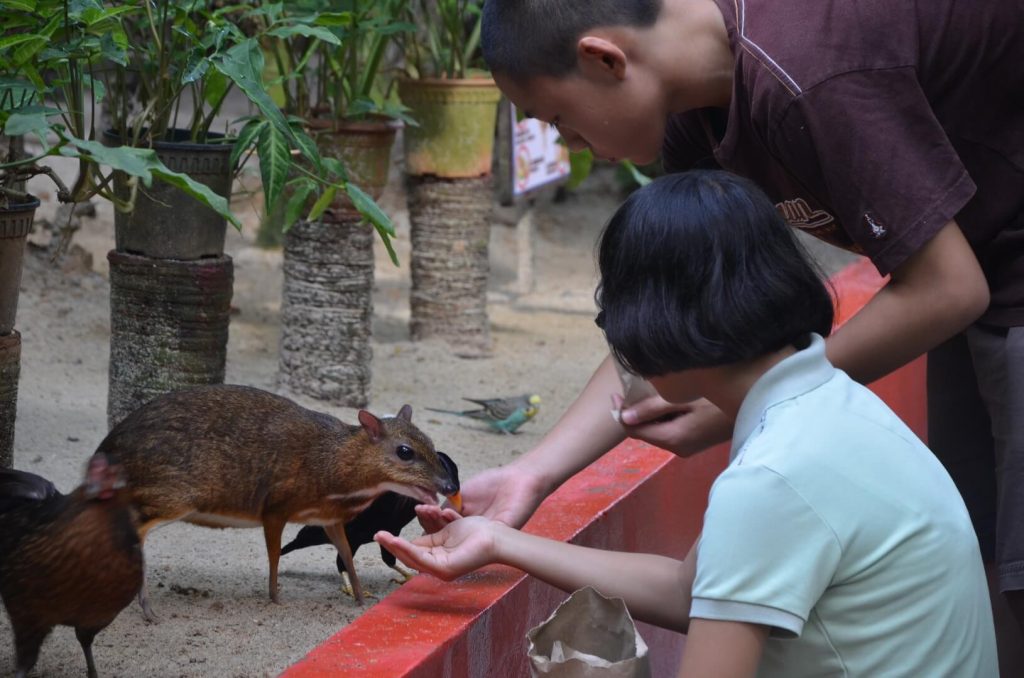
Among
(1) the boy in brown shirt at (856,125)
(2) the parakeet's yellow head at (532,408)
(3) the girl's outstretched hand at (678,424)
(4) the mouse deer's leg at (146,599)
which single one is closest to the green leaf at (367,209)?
(4) the mouse deer's leg at (146,599)

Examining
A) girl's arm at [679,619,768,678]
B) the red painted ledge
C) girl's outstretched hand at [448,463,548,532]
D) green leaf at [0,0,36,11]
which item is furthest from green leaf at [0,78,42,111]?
girl's arm at [679,619,768,678]

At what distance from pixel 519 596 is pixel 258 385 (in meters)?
3.18

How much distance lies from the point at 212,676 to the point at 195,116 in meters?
1.86

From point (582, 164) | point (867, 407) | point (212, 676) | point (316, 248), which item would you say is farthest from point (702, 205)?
point (582, 164)

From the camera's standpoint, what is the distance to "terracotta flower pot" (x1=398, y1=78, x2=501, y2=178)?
5910 mm

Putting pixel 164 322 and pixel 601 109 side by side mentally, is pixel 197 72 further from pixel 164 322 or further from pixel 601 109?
pixel 601 109

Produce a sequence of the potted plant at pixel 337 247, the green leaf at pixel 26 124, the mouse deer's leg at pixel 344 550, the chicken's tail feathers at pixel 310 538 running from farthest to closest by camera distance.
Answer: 1. the potted plant at pixel 337 247
2. the chicken's tail feathers at pixel 310 538
3. the mouse deer's leg at pixel 344 550
4. the green leaf at pixel 26 124

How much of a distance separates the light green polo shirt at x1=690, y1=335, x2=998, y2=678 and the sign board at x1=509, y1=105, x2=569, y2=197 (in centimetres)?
502

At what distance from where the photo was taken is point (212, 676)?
8.32ft

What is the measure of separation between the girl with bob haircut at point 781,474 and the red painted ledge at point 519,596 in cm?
44

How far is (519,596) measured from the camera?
2.24 metres

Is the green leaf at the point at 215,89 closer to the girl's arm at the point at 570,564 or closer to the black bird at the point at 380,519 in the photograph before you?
the black bird at the point at 380,519

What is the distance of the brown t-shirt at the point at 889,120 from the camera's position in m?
1.75

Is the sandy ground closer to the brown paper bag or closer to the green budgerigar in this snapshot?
the green budgerigar
